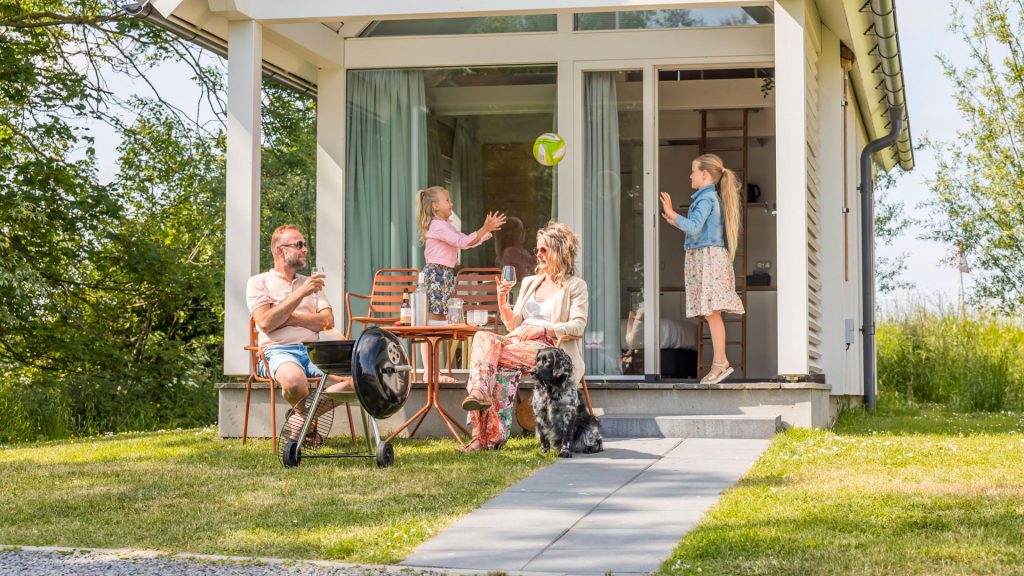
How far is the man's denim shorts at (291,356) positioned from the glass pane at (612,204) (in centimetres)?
246

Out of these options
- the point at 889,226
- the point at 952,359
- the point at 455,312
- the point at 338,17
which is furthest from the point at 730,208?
the point at 889,226

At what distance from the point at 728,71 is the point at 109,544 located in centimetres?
652

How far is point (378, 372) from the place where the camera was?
5.71 metres

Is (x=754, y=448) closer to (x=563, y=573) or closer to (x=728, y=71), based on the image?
(x=563, y=573)

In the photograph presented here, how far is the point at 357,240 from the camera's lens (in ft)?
29.2

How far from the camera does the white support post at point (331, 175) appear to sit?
8.88 metres

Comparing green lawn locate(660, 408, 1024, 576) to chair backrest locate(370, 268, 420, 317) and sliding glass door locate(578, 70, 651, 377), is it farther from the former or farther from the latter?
chair backrest locate(370, 268, 420, 317)

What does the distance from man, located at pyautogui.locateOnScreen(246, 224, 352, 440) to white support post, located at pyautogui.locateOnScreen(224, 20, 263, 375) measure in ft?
2.86

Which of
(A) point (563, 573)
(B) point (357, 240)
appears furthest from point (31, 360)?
(A) point (563, 573)

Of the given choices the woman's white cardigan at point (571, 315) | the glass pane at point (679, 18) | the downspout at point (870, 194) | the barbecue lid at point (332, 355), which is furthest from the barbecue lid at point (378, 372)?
the downspout at point (870, 194)

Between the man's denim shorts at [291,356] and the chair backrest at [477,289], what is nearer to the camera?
the man's denim shorts at [291,356]

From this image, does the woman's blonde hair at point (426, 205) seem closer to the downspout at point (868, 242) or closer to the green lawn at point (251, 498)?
the green lawn at point (251, 498)

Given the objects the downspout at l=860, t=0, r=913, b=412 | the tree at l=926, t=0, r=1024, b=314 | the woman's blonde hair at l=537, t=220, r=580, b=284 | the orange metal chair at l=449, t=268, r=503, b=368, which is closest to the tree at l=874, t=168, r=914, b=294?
the tree at l=926, t=0, r=1024, b=314

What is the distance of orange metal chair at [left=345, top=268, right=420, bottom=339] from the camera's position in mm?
8500
